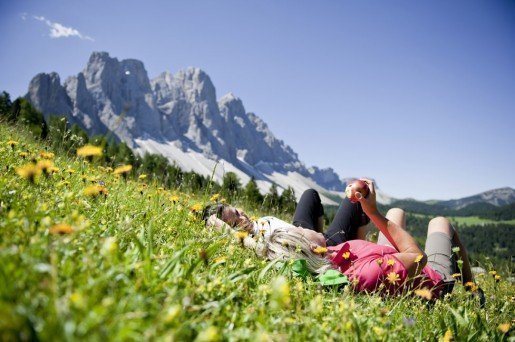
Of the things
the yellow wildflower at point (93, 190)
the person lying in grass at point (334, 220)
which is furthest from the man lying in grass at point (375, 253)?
the yellow wildflower at point (93, 190)

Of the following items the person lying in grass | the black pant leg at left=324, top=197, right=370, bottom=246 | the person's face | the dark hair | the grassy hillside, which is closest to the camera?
the grassy hillside

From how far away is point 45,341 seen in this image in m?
0.91

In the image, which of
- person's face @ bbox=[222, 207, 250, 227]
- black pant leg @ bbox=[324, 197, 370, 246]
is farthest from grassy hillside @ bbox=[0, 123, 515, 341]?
black pant leg @ bbox=[324, 197, 370, 246]

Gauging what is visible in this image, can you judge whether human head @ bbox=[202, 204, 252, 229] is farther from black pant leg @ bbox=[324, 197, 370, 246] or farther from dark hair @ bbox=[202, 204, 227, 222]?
black pant leg @ bbox=[324, 197, 370, 246]

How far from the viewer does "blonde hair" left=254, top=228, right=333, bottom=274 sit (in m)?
3.14

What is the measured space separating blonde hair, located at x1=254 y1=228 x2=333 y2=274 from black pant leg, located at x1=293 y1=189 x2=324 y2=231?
1.88 meters

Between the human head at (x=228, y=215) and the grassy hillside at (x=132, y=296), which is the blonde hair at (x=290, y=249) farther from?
the human head at (x=228, y=215)

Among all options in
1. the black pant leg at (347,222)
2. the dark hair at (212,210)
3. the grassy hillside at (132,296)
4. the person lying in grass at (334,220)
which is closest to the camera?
the grassy hillside at (132,296)

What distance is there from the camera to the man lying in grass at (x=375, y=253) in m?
3.16

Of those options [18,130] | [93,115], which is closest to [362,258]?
[18,130]

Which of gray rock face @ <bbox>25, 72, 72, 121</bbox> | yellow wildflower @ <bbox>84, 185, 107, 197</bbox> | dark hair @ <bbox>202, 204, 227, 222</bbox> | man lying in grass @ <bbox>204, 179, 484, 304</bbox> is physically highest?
gray rock face @ <bbox>25, 72, 72, 121</bbox>

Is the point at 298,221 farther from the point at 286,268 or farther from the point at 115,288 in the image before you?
the point at 115,288

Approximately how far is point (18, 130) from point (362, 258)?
627cm

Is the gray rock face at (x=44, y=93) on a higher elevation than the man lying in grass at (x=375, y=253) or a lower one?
higher
